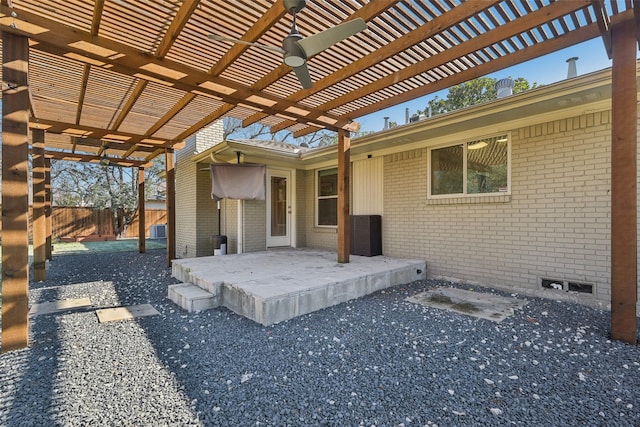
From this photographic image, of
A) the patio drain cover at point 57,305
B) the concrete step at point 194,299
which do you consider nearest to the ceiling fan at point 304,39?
the concrete step at point 194,299

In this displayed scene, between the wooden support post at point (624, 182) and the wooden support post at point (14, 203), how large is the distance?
5.45m

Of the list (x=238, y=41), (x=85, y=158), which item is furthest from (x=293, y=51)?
(x=85, y=158)

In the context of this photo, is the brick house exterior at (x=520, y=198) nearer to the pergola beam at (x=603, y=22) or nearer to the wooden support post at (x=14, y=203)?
the pergola beam at (x=603, y=22)

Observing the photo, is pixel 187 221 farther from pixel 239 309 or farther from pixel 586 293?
pixel 586 293

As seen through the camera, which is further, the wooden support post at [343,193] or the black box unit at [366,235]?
the black box unit at [366,235]

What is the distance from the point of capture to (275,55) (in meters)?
3.63

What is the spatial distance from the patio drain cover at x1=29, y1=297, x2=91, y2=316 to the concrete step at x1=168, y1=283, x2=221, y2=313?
1186mm

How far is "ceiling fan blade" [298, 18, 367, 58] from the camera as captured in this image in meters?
2.55

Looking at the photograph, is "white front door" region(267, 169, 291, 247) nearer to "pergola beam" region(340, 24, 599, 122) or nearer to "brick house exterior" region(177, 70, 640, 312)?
"brick house exterior" region(177, 70, 640, 312)

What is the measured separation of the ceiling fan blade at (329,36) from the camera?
8.36ft

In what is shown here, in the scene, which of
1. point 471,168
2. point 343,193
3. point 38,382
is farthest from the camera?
point 343,193

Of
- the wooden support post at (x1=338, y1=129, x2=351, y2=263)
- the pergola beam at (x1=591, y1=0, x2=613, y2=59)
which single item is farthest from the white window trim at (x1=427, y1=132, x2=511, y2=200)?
the pergola beam at (x1=591, y1=0, x2=613, y2=59)

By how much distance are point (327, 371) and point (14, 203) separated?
315 cm

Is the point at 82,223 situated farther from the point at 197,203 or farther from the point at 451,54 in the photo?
the point at 451,54
